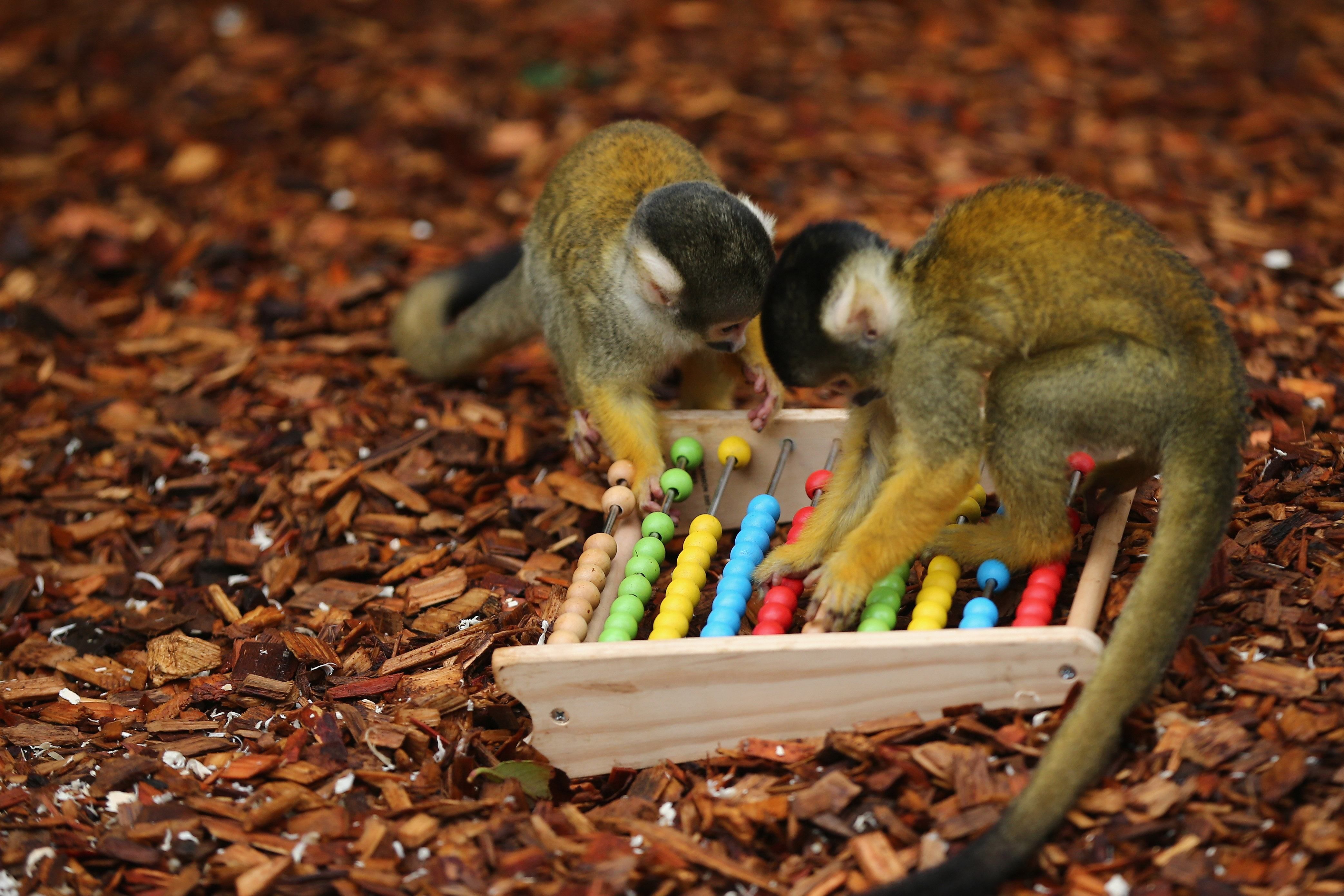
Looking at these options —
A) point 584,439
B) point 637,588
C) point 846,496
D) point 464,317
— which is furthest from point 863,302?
point 464,317

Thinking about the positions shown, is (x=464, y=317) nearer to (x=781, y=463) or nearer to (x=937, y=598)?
(x=781, y=463)

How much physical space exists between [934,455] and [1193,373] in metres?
0.61

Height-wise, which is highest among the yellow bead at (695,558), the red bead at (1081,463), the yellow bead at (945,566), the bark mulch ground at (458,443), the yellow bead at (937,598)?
the red bead at (1081,463)

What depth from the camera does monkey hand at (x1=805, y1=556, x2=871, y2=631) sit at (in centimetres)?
289

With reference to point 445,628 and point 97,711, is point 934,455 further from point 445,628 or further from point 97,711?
point 97,711

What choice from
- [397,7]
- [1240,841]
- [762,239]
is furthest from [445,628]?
[397,7]

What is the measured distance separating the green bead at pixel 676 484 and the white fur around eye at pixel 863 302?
0.95 meters

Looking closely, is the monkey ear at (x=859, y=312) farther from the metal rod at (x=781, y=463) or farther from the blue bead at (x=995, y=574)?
the metal rod at (x=781, y=463)

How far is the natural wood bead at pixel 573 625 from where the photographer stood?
290cm

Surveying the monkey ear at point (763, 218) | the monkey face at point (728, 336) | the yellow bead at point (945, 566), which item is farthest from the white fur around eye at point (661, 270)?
the yellow bead at point (945, 566)

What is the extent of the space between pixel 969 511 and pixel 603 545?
1.05m

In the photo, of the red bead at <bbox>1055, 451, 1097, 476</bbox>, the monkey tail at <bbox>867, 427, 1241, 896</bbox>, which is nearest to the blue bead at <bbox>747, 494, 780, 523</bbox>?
the red bead at <bbox>1055, 451, 1097, 476</bbox>

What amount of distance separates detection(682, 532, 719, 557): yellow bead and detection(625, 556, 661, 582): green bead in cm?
10

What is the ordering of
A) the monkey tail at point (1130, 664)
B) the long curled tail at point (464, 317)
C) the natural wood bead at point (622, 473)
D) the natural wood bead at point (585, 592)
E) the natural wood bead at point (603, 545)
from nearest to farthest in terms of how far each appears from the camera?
the monkey tail at point (1130, 664), the natural wood bead at point (585, 592), the natural wood bead at point (603, 545), the natural wood bead at point (622, 473), the long curled tail at point (464, 317)
